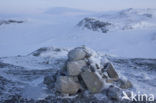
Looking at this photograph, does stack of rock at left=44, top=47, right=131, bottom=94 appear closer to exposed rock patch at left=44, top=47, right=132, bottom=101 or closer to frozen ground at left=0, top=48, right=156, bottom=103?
exposed rock patch at left=44, top=47, right=132, bottom=101

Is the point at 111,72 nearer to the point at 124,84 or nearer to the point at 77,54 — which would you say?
the point at 124,84

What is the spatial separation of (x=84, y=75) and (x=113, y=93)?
124 centimetres

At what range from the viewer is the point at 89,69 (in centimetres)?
959

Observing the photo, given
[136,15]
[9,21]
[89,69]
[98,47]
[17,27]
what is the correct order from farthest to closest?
[9,21], [17,27], [136,15], [98,47], [89,69]

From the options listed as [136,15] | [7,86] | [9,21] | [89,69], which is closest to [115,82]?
[89,69]

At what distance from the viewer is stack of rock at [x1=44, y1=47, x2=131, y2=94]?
9297 millimetres

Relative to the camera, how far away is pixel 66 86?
363 inches

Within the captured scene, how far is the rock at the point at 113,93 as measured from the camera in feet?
29.0

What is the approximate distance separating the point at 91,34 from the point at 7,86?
28.8 m

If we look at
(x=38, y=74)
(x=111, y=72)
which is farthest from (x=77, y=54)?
(x=38, y=74)

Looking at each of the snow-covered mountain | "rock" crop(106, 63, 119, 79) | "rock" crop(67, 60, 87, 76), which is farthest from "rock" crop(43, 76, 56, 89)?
the snow-covered mountain

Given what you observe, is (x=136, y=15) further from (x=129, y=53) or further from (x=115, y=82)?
(x=115, y=82)

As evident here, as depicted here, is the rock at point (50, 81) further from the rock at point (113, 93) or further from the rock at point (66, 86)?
the rock at point (113, 93)

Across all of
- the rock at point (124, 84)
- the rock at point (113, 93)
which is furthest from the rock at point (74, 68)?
the rock at point (124, 84)
